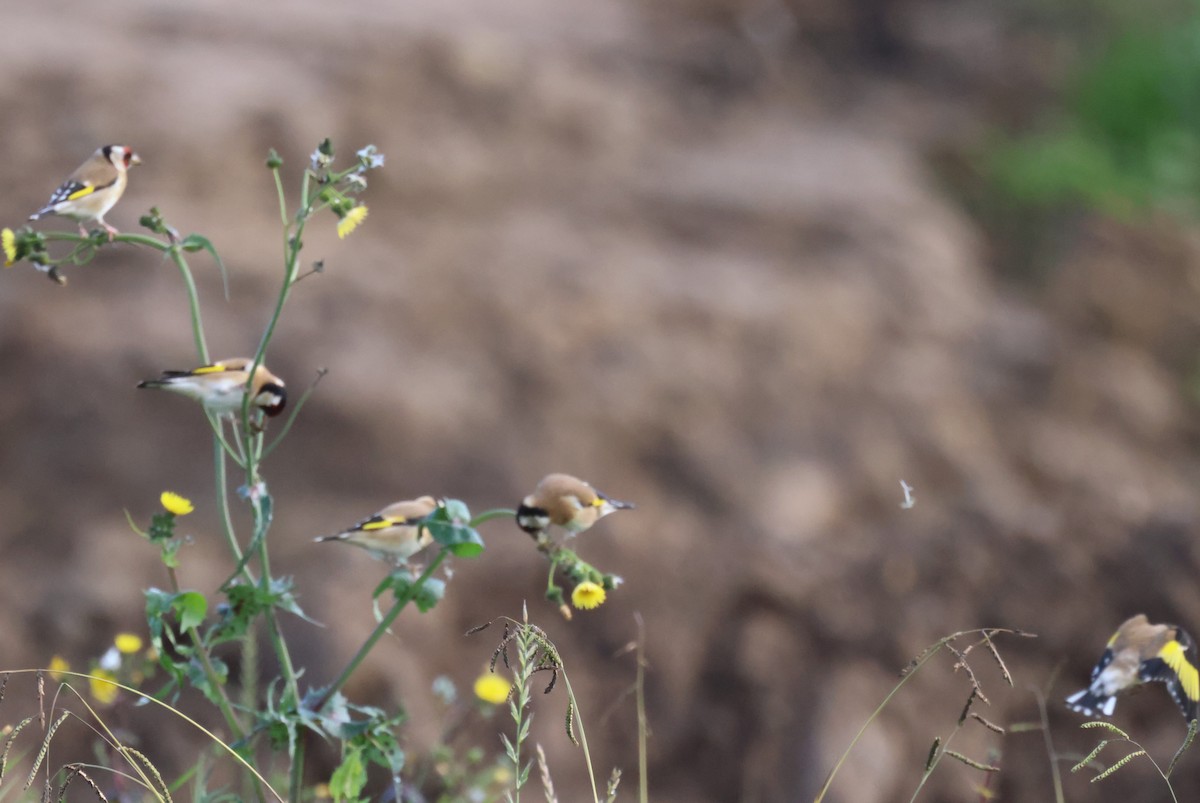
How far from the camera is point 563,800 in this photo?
313 centimetres

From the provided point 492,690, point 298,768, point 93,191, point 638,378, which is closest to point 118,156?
point 93,191

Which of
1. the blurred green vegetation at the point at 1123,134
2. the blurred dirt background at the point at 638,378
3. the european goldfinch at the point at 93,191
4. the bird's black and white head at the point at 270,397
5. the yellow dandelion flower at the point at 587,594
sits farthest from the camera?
the blurred green vegetation at the point at 1123,134

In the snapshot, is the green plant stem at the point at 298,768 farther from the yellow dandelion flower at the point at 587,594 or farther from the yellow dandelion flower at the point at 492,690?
the yellow dandelion flower at the point at 587,594

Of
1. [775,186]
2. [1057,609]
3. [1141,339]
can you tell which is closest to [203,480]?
[1057,609]

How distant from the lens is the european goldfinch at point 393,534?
1650 mm

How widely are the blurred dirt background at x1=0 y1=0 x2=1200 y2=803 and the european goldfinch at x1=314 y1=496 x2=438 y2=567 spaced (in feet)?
5.14

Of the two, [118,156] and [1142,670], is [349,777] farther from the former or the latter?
[1142,670]

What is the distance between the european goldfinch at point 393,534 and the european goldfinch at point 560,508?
0.51 ft

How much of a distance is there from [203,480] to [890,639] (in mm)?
2090

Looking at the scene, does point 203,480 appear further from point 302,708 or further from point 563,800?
point 302,708

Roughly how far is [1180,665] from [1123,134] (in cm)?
566

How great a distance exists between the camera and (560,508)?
5.18ft

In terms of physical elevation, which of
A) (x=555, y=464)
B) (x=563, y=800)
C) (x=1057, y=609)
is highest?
(x=1057, y=609)

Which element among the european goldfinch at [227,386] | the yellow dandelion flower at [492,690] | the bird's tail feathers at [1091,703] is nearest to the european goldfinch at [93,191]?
the european goldfinch at [227,386]
